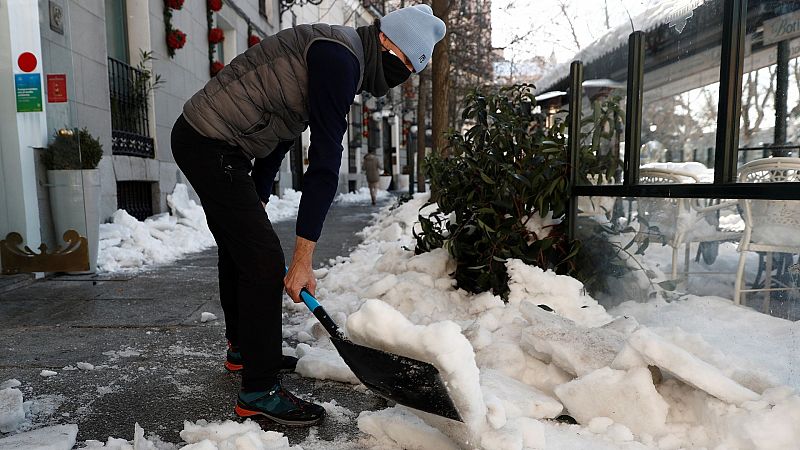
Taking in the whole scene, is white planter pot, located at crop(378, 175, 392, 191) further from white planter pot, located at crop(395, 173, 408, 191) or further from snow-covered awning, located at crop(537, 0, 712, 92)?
snow-covered awning, located at crop(537, 0, 712, 92)

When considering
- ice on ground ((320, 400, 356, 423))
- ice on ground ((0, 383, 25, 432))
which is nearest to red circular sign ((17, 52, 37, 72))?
ice on ground ((0, 383, 25, 432))

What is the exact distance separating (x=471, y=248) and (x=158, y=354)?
1893mm

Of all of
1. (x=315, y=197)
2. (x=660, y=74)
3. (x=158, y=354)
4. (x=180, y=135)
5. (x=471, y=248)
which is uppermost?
(x=660, y=74)

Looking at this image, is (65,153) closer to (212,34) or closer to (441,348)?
(441,348)

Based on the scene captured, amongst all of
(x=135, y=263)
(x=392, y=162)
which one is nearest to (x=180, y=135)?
(x=135, y=263)

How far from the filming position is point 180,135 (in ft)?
7.20

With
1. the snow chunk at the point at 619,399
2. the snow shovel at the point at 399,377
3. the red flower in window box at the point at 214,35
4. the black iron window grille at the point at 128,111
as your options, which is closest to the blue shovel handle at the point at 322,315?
the snow shovel at the point at 399,377

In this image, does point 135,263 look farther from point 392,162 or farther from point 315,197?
point 392,162

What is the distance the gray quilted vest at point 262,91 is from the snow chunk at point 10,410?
1.25 metres

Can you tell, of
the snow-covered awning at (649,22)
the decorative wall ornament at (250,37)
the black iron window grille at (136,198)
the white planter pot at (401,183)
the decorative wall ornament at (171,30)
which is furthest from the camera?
the white planter pot at (401,183)

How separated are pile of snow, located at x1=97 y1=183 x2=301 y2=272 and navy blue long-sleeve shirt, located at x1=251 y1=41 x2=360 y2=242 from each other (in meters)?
4.19

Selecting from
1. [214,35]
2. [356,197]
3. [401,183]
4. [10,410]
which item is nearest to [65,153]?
[10,410]

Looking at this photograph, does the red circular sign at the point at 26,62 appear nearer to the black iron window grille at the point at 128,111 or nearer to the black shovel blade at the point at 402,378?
the black iron window grille at the point at 128,111

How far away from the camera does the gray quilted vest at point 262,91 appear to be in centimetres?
205
